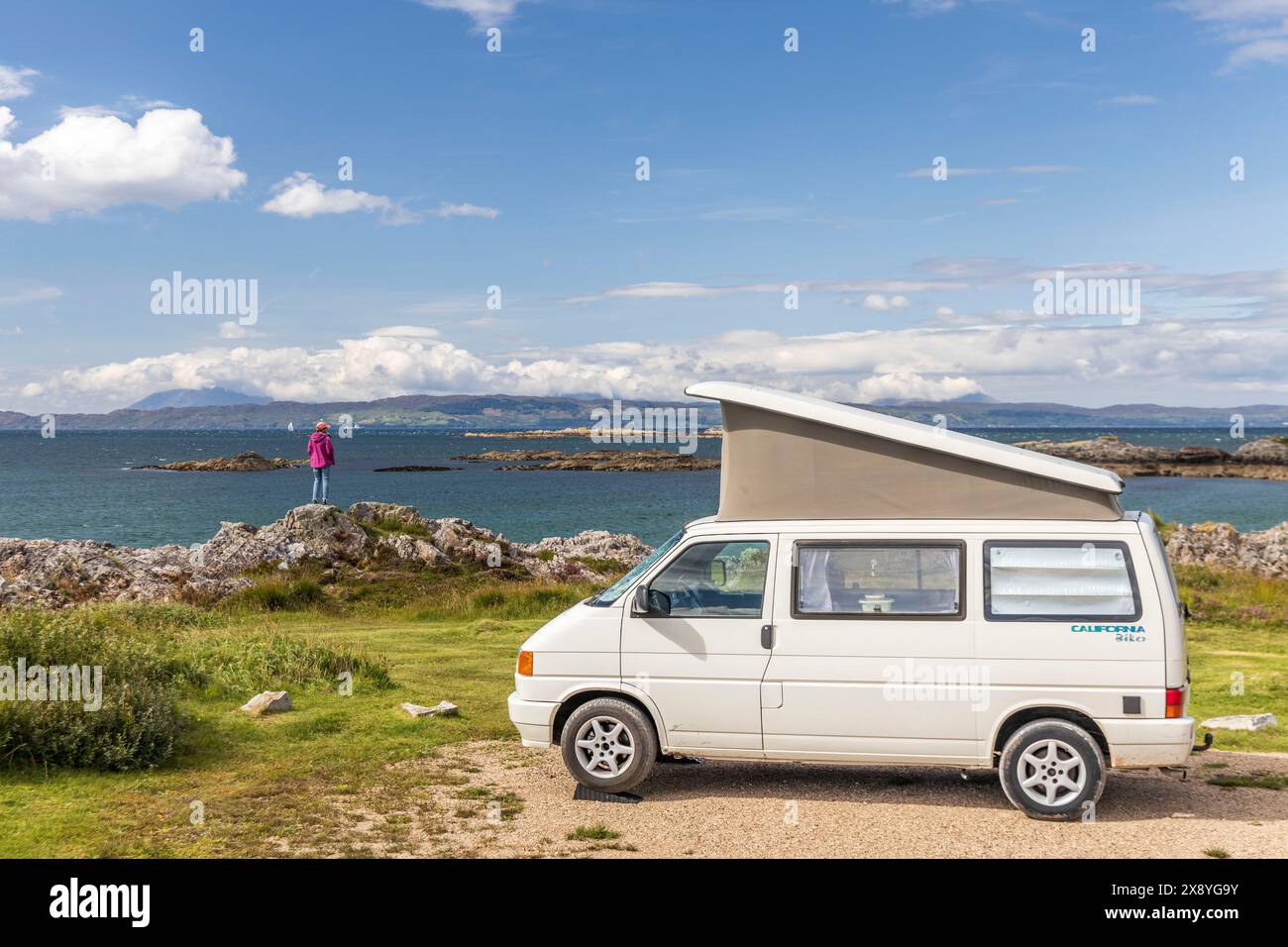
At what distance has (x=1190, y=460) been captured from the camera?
13062cm

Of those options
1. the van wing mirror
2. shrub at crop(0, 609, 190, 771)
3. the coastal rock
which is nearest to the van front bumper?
the van wing mirror

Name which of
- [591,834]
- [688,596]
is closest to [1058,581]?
[688,596]

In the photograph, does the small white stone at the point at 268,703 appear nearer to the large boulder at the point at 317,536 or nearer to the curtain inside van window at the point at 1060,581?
the curtain inside van window at the point at 1060,581

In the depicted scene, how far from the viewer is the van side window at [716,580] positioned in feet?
28.6

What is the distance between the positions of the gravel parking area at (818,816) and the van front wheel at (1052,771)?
0.15 m

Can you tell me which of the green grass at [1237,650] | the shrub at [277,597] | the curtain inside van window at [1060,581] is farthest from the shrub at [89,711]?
the shrub at [277,597]

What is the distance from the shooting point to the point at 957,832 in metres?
8.00

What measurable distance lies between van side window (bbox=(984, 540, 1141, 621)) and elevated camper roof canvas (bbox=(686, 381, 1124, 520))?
27 centimetres

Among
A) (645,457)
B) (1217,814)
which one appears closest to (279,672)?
(1217,814)

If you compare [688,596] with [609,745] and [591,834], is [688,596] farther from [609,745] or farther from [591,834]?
[591,834]

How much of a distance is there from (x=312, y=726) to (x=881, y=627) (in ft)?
21.1

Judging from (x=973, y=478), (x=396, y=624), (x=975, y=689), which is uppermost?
(x=973, y=478)

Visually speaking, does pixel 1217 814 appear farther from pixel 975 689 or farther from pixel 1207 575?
pixel 1207 575

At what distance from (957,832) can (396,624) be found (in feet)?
53.9
